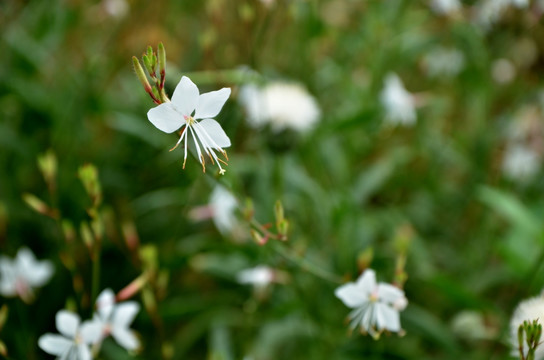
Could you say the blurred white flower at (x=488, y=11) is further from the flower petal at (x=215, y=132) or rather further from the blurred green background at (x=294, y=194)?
the flower petal at (x=215, y=132)

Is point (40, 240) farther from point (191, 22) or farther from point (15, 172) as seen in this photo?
point (191, 22)

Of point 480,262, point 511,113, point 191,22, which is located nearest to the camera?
point 480,262

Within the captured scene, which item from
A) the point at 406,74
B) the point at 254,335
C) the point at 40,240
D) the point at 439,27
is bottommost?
the point at 254,335

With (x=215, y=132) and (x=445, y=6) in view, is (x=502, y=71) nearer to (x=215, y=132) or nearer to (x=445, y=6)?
(x=445, y=6)

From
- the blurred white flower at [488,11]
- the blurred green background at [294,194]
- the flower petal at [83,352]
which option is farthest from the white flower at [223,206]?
the blurred white flower at [488,11]

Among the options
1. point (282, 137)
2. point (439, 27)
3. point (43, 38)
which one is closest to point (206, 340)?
point (282, 137)

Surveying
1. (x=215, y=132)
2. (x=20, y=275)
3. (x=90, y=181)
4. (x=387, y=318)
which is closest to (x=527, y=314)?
(x=387, y=318)
